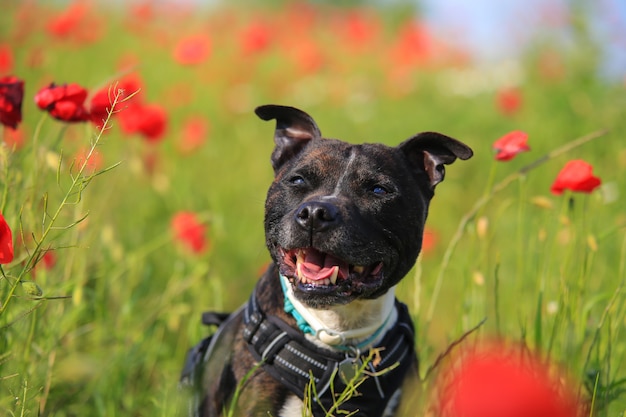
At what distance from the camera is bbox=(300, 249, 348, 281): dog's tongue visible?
2.64 meters

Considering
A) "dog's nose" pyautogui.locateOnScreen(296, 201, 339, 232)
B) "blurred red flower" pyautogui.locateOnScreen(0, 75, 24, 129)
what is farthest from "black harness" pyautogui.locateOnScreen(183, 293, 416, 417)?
"blurred red flower" pyautogui.locateOnScreen(0, 75, 24, 129)

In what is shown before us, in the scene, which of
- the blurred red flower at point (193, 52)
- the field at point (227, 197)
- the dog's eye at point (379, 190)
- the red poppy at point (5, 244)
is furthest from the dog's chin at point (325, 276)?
the blurred red flower at point (193, 52)

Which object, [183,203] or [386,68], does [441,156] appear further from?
[386,68]

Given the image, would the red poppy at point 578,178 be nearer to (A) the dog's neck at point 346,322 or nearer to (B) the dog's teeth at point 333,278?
(A) the dog's neck at point 346,322

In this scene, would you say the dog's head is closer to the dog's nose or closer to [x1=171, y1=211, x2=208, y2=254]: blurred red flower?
the dog's nose

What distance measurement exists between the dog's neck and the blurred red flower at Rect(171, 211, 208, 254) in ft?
4.15

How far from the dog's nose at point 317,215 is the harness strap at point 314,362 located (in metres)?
0.43

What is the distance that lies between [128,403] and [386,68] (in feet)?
30.1

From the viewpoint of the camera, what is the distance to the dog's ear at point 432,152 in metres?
2.93

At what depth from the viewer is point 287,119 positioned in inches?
124

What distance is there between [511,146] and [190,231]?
6.01ft

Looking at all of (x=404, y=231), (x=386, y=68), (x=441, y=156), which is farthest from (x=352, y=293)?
(x=386, y=68)

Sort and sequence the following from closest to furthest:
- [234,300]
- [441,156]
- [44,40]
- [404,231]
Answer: [404,231] < [441,156] < [234,300] < [44,40]

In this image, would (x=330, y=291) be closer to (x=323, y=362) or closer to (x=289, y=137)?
(x=323, y=362)
